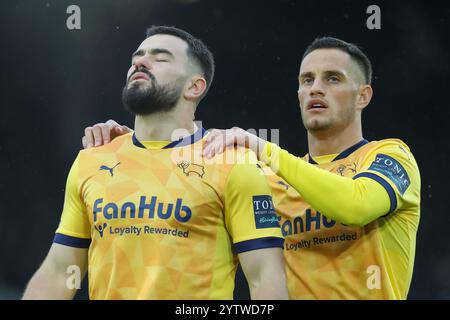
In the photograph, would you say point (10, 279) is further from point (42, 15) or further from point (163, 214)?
point (163, 214)

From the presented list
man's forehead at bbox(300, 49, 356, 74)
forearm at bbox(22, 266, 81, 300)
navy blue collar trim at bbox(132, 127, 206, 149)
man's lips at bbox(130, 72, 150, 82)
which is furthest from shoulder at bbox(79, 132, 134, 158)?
man's forehead at bbox(300, 49, 356, 74)

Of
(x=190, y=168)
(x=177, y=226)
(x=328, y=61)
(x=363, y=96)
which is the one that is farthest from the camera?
(x=363, y=96)

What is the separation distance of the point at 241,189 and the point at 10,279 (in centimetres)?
593

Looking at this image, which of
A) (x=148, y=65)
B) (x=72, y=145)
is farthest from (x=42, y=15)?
(x=148, y=65)

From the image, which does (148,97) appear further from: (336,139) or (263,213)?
(336,139)

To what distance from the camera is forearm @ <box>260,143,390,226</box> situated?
347 cm

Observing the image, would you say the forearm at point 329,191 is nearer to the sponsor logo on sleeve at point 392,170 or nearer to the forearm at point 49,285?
the sponsor logo on sleeve at point 392,170

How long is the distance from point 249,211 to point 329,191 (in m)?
0.43

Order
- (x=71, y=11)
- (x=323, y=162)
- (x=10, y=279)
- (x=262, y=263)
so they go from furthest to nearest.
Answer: (x=10, y=279) < (x=71, y=11) < (x=323, y=162) < (x=262, y=263)

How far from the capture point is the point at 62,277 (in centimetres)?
353

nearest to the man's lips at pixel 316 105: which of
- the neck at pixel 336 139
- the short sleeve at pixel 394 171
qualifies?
the neck at pixel 336 139

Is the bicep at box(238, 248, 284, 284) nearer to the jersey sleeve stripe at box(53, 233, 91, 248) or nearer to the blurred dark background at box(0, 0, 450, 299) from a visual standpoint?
the jersey sleeve stripe at box(53, 233, 91, 248)

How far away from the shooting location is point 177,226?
3.32 metres

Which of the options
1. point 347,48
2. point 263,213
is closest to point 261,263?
point 263,213
